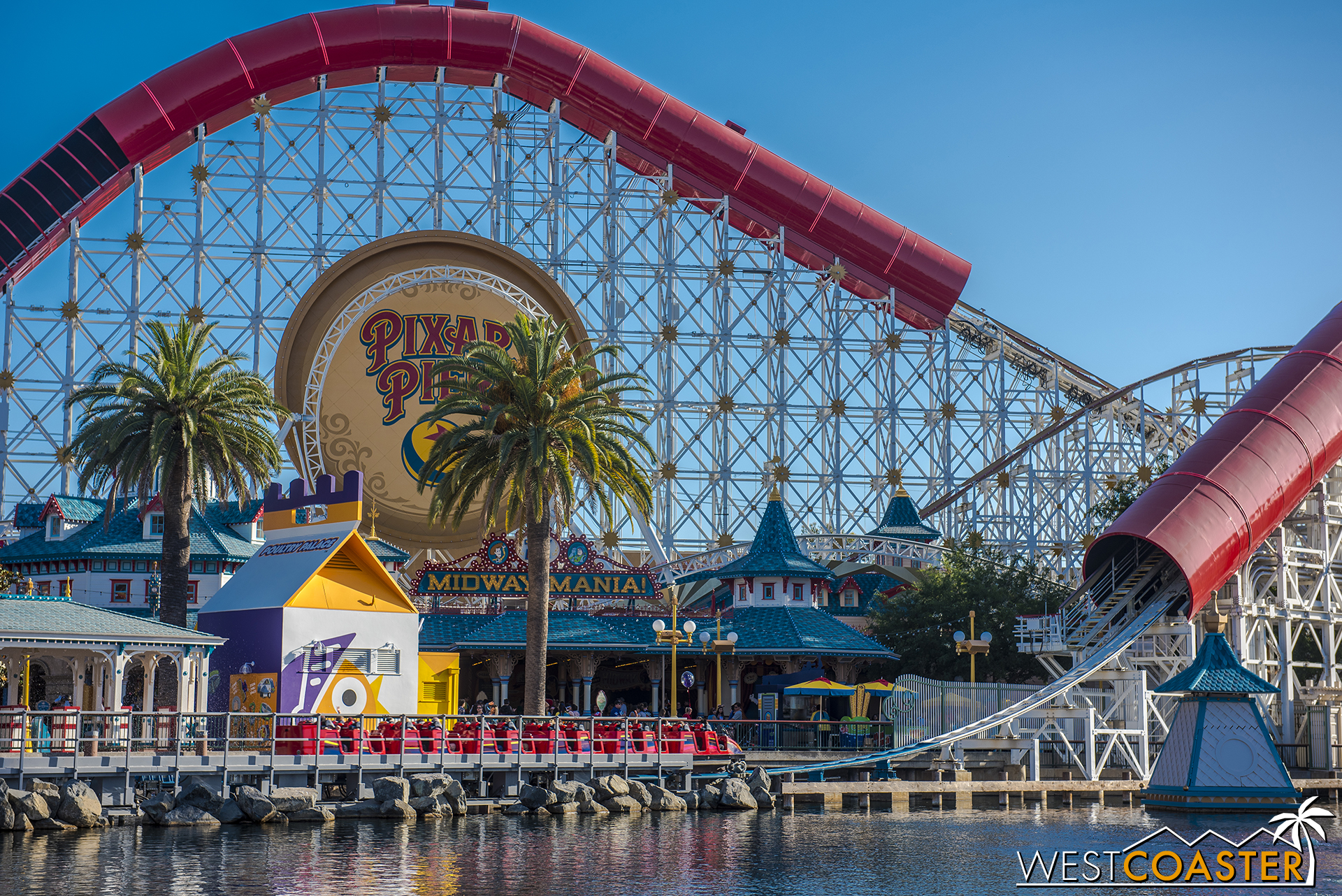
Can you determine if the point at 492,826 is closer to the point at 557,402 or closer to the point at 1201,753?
the point at 557,402

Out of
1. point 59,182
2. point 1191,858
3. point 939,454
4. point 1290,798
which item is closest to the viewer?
point 1191,858

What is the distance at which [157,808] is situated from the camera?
1174 inches

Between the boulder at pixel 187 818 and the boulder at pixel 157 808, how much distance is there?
0.07 m

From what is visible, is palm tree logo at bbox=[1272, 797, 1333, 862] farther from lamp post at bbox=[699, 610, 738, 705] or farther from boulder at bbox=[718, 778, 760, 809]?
lamp post at bbox=[699, 610, 738, 705]

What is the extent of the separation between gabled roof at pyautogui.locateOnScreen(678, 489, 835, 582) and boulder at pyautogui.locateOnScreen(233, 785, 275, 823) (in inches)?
908

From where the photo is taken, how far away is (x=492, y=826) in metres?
30.9

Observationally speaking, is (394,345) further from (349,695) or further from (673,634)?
(349,695)

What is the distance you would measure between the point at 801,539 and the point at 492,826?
2887cm

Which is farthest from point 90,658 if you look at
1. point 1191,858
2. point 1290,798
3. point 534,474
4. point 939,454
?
Answer: point 939,454

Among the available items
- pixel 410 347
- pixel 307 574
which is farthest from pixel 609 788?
pixel 410 347

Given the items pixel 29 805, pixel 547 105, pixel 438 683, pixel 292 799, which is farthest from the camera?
pixel 547 105

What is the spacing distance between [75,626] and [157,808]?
4662 mm

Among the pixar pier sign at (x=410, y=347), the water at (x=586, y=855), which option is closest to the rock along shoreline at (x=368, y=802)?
the water at (x=586, y=855)

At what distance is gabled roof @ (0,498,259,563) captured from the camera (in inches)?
1970
